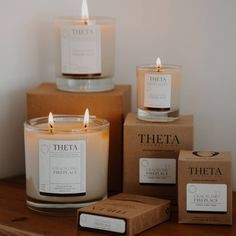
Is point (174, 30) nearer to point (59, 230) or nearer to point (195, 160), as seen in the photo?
point (195, 160)

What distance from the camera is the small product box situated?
943mm

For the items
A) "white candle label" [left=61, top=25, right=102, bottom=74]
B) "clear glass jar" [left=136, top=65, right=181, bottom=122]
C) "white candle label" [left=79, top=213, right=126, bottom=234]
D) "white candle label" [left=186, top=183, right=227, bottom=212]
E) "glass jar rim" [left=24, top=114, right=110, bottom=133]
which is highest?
"white candle label" [left=61, top=25, right=102, bottom=74]

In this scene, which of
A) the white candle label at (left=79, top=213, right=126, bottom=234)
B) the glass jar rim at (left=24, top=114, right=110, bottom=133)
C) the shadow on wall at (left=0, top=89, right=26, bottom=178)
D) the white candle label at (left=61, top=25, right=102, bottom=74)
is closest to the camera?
the white candle label at (left=79, top=213, right=126, bottom=234)

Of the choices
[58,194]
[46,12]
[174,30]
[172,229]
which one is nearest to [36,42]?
[46,12]

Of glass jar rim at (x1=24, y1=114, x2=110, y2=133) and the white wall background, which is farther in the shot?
the white wall background

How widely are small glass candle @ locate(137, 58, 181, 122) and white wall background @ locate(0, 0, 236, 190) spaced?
15 cm

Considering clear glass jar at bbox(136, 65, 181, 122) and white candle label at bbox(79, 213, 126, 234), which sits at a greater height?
clear glass jar at bbox(136, 65, 181, 122)

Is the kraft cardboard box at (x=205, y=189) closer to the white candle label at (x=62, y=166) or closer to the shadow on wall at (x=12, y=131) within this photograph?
the white candle label at (x=62, y=166)

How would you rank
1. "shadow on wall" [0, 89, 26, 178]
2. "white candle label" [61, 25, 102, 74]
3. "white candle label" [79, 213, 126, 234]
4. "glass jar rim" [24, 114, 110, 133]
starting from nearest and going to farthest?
"white candle label" [79, 213, 126, 234] → "glass jar rim" [24, 114, 110, 133] → "white candle label" [61, 25, 102, 74] → "shadow on wall" [0, 89, 26, 178]

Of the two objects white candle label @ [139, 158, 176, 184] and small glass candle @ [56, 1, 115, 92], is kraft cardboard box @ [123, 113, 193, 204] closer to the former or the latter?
white candle label @ [139, 158, 176, 184]

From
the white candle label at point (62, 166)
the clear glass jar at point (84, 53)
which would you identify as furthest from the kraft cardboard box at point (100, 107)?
the white candle label at point (62, 166)

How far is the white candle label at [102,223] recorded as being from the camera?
941 mm

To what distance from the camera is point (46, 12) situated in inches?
52.4

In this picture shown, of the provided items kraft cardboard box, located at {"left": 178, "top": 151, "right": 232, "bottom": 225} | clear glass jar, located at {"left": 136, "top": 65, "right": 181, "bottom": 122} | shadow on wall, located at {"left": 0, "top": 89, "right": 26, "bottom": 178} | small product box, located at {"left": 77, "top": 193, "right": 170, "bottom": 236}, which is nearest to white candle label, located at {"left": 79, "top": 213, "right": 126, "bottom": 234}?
small product box, located at {"left": 77, "top": 193, "right": 170, "bottom": 236}
